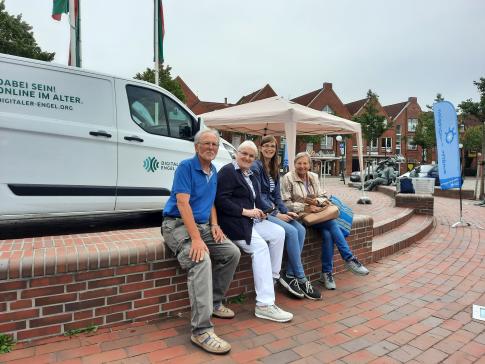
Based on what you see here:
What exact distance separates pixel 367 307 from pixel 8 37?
2879cm

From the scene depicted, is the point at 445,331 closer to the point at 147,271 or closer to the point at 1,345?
the point at 147,271

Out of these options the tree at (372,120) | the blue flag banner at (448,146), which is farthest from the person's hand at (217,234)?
the tree at (372,120)

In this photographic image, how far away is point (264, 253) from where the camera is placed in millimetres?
3055

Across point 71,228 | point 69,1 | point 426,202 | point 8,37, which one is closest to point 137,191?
point 71,228

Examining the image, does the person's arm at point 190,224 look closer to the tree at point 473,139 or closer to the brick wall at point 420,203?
the brick wall at point 420,203

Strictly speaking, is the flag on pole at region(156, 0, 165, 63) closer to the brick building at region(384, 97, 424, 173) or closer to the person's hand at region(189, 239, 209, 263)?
the person's hand at region(189, 239, 209, 263)

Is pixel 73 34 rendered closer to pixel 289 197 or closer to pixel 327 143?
pixel 289 197

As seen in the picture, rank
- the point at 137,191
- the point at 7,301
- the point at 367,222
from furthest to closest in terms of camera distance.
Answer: the point at 367,222 → the point at 137,191 → the point at 7,301

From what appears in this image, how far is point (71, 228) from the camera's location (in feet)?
14.1

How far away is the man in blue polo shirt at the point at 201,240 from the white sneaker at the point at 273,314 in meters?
0.25

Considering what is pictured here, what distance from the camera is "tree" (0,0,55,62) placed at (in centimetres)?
2323

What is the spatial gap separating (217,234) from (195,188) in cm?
42

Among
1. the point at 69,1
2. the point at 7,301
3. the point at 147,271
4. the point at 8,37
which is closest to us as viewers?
the point at 7,301

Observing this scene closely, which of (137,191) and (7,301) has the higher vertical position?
(137,191)
